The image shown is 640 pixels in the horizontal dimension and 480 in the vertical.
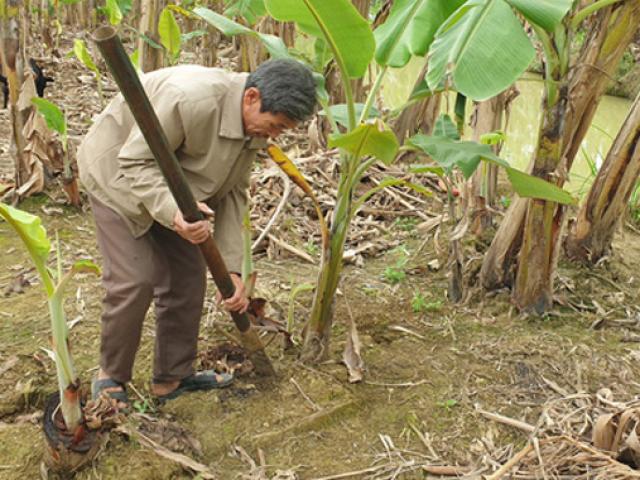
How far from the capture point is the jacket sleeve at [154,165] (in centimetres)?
205

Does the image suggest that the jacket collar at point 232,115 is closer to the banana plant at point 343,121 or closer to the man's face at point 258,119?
the man's face at point 258,119

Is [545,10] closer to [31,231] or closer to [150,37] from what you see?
[31,231]

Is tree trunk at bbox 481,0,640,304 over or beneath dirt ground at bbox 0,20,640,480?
over

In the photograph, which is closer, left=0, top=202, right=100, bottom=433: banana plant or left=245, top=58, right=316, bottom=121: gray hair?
left=0, top=202, right=100, bottom=433: banana plant

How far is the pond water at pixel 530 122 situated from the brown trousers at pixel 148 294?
4134mm

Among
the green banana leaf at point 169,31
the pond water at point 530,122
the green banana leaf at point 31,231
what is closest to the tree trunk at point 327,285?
the green banana leaf at point 31,231

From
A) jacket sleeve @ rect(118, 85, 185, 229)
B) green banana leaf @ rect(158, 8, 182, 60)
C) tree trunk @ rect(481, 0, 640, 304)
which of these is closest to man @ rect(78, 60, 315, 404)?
jacket sleeve @ rect(118, 85, 185, 229)

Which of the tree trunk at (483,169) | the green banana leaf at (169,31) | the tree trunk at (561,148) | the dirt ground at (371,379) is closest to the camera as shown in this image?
the dirt ground at (371,379)

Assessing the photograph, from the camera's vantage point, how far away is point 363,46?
2.19 m

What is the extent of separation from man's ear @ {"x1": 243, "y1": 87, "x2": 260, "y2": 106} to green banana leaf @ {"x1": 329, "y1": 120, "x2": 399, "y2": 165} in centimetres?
27

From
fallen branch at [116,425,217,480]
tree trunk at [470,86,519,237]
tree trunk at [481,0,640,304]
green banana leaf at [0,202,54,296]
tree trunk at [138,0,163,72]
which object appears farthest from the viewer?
tree trunk at [138,0,163,72]

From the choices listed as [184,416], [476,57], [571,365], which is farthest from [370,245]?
[476,57]

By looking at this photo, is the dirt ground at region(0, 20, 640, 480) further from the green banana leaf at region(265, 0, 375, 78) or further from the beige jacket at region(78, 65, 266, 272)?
the green banana leaf at region(265, 0, 375, 78)

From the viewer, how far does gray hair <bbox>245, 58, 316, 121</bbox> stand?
2029mm
